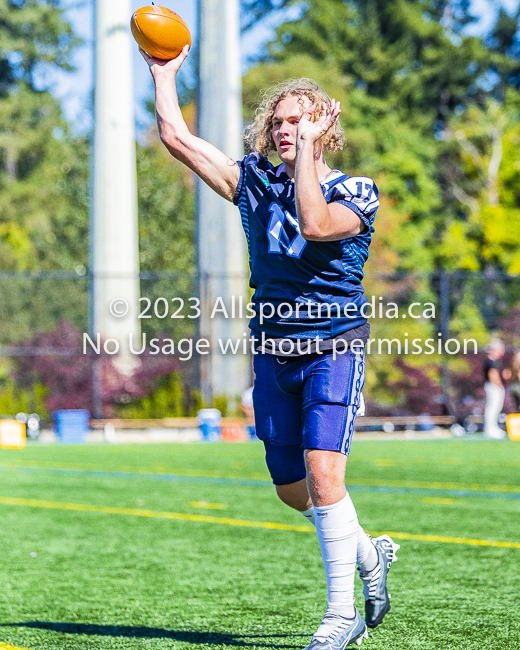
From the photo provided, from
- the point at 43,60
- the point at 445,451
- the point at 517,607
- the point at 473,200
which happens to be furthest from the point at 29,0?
the point at 517,607

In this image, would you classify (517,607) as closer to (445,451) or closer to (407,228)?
(445,451)

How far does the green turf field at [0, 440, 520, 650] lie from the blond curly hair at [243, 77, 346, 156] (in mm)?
1842

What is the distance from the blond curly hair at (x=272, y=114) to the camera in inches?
146

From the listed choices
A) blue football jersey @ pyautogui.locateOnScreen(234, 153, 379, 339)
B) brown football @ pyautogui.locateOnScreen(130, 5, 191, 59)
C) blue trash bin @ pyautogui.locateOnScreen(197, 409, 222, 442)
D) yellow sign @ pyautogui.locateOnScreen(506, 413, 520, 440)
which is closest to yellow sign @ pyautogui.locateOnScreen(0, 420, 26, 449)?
blue trash bin @ pyautogui.locateOnScreen(197, 409, 222, 442)

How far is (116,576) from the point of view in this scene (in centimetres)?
525

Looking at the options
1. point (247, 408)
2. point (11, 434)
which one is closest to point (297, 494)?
point (11, 434)

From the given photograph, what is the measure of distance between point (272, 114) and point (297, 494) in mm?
1396

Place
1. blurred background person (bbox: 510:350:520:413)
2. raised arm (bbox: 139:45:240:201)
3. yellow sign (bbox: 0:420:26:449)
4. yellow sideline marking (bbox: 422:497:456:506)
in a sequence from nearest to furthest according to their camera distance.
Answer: raised arm (bbox: 139:45:240:201)
yellow sideline marking (bbox: 422:497:456:506)
yellow sign (bbox: 0:420:26:449)
blurred background person (bbox: 510:350:520:413)

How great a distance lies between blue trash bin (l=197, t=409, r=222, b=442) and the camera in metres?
19.1

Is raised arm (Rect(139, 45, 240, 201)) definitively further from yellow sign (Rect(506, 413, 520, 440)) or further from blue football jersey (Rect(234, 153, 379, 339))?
yellow sign (Rect(506, 413, 520, 440))

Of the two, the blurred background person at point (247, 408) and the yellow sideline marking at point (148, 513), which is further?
the blurred background person at point (247, 408)

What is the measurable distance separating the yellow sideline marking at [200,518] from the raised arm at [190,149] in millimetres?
3242

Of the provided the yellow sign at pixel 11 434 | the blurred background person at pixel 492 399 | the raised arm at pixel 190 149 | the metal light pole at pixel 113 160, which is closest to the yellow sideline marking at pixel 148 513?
the raised arm at pixel 190 149

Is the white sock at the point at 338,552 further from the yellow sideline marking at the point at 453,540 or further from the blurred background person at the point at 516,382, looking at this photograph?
the blurred background person at the point at 516,382
